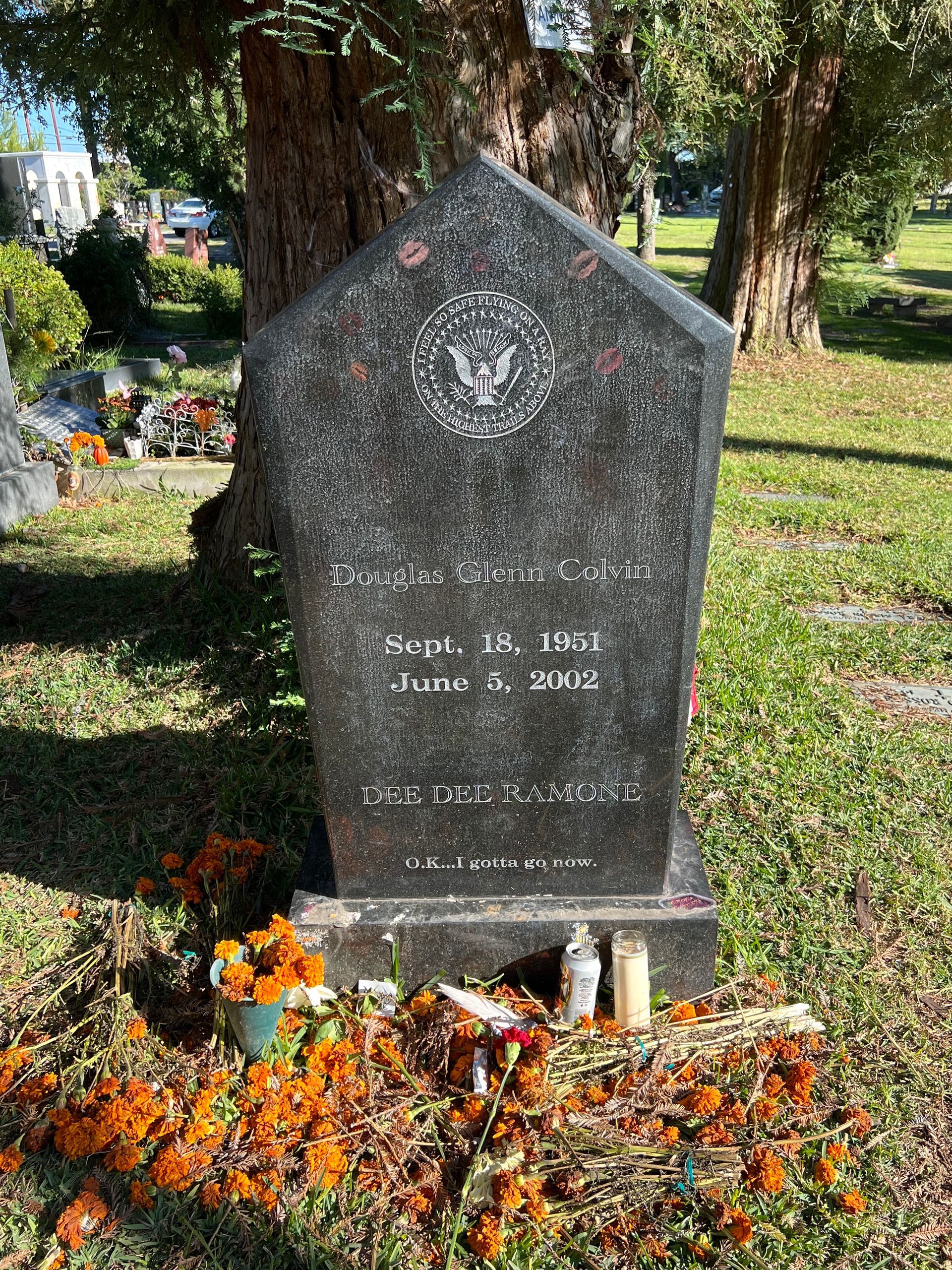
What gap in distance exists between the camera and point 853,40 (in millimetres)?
9984

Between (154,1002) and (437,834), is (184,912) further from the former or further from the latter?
(437,834)

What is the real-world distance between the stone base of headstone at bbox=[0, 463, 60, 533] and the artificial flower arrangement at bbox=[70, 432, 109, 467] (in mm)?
386

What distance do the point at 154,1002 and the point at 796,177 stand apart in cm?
1271

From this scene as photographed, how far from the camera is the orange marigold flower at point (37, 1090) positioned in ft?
7.77

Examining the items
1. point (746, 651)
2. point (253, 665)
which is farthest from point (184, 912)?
point (746, 651)

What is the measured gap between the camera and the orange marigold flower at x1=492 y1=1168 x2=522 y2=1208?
2.09 meters

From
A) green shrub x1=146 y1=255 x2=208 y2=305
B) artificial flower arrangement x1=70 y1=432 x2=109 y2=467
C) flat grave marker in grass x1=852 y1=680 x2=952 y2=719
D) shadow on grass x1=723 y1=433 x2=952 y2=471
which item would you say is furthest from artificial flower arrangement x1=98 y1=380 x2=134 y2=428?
green shrub x1=146 y1=255 x2=208 y2=305

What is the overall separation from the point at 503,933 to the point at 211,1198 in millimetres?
905

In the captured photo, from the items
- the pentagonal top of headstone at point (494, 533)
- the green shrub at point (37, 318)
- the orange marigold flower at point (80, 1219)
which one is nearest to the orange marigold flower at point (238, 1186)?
the orange marigold flower at point (80, 1219)

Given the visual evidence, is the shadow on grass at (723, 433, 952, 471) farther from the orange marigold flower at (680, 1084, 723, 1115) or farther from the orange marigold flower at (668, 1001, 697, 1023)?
the orange marigold flower at (680, 1084, 723, 1115)

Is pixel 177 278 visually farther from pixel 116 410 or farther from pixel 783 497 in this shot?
pixel 783 497

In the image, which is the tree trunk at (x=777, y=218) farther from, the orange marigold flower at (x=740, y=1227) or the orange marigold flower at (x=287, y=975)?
the orange marigold flower at (x=740, y=1227)

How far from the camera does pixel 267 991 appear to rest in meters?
2.31

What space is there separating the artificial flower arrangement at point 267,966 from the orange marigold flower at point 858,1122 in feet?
4.23
